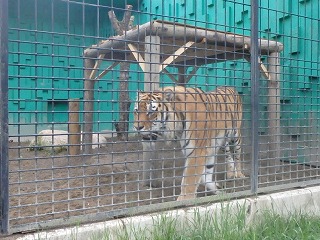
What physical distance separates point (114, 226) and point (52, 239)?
413 mm

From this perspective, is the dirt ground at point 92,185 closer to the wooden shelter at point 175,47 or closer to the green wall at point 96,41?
the wooden shelter at point 175,47

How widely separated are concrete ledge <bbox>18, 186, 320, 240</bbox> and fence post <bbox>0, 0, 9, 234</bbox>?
0.19 m

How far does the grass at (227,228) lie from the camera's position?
7.98 ft

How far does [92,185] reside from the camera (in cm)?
340

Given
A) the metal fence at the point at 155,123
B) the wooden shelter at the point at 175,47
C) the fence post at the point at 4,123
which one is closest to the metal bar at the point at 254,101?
the metal fence at the point at 155,123

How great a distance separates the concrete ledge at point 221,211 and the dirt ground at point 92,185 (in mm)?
121

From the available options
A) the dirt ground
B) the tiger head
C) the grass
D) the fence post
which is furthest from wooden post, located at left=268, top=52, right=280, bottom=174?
the fence post

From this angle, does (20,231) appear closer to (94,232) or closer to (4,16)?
(94,232)

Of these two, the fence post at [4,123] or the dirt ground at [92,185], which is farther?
the dirt ground at [92,185]

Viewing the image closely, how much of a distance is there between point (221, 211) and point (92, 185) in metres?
1.25

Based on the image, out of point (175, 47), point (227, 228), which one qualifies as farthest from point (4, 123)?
point (175, 47)

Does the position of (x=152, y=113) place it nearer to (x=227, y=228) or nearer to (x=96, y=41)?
(x=227, y=228)

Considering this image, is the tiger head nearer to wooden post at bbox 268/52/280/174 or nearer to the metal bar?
the metal bar

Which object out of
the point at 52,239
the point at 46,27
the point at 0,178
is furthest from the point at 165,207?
the point at 46,27
